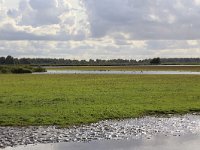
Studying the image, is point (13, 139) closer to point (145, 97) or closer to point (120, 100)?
point (120, 100)

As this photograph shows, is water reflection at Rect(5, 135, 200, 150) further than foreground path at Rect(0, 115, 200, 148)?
No

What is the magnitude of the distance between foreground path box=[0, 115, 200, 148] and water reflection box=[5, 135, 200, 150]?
944 mm

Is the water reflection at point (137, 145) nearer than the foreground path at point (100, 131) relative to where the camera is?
Yes

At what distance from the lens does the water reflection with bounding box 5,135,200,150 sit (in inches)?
747

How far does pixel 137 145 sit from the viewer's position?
19641 mm

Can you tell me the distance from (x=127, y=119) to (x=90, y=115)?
2.38m

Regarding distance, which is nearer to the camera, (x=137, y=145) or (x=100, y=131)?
(x=137, y=145)

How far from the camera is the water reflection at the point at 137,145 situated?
19.0m

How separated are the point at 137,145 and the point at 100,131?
383 cm

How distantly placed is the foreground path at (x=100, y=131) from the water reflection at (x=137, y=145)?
944mm

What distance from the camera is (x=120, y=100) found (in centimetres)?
3694

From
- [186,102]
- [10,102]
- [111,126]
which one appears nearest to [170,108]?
[186,102]

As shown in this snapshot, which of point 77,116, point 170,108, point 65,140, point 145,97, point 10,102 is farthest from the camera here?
point 145,97

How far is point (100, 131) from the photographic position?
75.8 feet
